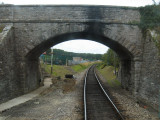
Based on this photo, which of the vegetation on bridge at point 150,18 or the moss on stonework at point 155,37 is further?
the vegetation on bridge at point 150,18

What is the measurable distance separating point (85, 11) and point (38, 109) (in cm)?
725

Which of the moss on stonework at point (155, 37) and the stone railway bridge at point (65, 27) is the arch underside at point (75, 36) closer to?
the stone railway bridge at point (65, 27)

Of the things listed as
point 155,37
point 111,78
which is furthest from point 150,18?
point 111,78

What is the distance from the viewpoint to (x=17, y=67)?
34.8 feet

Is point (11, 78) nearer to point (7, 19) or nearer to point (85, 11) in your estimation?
point (7, 19)

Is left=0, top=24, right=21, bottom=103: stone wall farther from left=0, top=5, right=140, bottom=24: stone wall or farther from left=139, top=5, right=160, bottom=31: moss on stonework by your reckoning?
left=139, top=5, right=160, bottom=31: moss on stonework

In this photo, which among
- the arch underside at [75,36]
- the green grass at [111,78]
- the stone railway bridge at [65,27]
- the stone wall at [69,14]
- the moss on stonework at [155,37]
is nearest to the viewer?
the moss on stonework at [155,37]

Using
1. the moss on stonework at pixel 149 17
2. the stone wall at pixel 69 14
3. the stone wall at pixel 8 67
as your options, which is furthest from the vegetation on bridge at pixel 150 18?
the stone wall at pixel 8 67

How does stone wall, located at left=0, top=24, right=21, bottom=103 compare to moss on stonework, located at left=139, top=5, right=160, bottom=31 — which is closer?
stone wall, located at left=0, top=24, right=21, bottom=103

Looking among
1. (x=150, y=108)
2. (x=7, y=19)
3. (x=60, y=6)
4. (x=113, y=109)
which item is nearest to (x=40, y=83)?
(x=7, y=19)

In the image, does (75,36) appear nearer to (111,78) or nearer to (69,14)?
(69,14)

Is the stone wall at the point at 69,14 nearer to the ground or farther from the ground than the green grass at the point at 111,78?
farther from the ground

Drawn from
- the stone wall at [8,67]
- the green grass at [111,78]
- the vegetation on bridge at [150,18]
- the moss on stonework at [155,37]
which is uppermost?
the vegetation on bridge at [150,18]

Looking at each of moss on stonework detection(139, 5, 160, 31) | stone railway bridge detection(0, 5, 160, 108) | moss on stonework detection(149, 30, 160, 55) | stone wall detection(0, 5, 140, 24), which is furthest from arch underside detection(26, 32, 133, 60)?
moss on stonework detection(139, 5, 160, 31)
